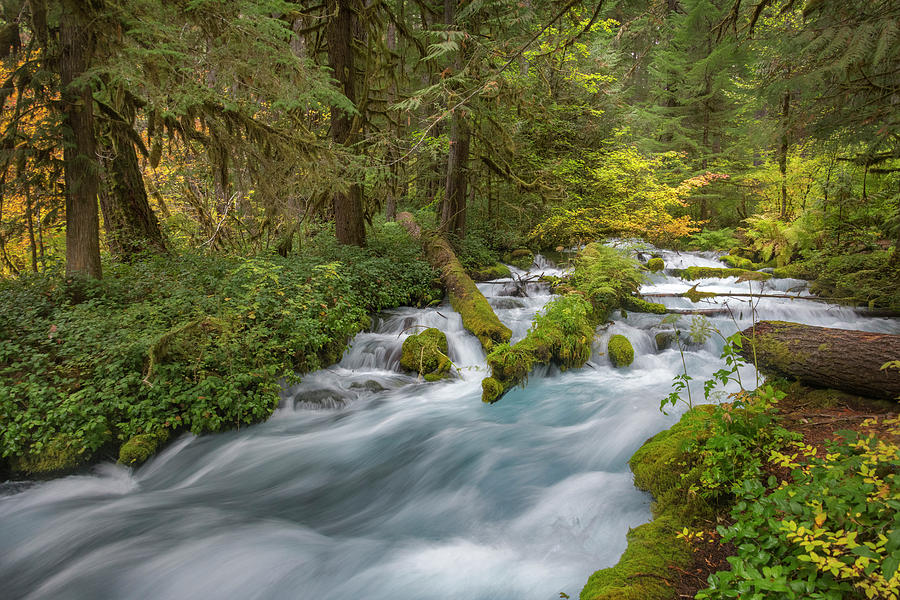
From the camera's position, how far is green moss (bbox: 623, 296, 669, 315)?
8.99 metres

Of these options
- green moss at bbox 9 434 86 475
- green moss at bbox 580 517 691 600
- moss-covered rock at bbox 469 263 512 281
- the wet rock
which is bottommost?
green moss at bbox 580 517 691 600

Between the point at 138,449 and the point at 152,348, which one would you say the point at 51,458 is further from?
the point at 152,348

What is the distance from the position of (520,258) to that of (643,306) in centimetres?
548

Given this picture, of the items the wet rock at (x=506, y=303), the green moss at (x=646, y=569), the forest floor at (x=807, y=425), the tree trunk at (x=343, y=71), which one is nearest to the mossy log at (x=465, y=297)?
the wet rock at (x=506, y=303)

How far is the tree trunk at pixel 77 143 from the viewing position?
5883 mm

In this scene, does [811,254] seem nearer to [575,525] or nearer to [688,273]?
[688,273]

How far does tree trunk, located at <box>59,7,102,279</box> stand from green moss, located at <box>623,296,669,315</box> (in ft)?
31.0

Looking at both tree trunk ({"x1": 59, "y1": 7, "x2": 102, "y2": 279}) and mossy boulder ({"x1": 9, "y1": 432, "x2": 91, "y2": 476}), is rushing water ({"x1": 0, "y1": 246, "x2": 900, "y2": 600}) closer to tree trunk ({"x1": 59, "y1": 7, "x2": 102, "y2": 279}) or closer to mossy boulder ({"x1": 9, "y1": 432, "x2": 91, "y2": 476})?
mossy boulder ({"x1": 9, "y1": 432, "x2": 91, "y2": 476})

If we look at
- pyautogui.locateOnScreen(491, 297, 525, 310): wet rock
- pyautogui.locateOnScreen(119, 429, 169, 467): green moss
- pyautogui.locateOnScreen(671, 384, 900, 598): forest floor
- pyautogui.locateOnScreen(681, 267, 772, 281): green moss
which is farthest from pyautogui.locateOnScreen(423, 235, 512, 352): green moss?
pyautogui.locateOnScreen(681, 267, 772, 281): green moss

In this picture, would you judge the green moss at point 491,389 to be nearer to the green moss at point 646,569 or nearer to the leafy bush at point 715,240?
the green moss at point 646,569

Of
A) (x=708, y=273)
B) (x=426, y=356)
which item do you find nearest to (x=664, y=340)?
(x=426, y=356)

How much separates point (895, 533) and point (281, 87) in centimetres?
740

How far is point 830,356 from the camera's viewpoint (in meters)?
4.21

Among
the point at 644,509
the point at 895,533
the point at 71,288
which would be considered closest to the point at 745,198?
the point at 644,509
